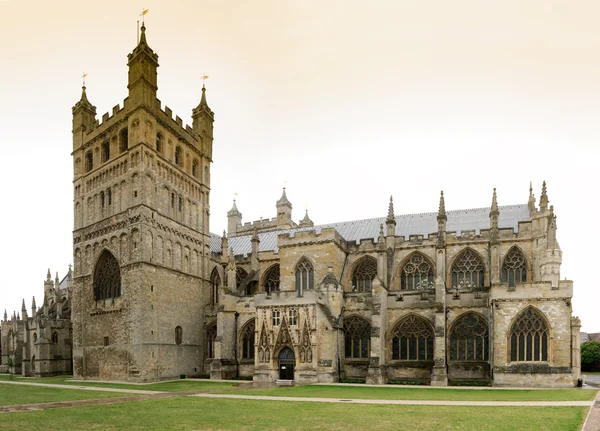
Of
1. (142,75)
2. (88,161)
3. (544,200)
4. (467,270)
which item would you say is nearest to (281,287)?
(467,270)

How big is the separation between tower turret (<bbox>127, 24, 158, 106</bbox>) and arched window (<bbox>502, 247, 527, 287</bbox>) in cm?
3270

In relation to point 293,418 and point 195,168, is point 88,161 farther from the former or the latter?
point 293,418

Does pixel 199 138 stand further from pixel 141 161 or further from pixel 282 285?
pixel 282 285

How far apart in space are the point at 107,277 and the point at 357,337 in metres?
22.2

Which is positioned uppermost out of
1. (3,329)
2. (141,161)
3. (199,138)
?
(199,138)

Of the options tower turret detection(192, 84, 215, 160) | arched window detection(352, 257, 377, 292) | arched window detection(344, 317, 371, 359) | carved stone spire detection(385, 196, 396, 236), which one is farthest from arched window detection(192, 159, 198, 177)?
arched window detection(344, 317, 371, 359)

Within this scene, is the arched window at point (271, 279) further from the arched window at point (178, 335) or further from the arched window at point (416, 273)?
the arched window at point (416, 273)

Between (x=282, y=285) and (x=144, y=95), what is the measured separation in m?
20.1

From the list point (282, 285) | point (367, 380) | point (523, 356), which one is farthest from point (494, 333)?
point (282, 285)

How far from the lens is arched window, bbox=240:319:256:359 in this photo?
43812mm

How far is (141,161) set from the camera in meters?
42.2

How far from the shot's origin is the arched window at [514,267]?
1649 inches

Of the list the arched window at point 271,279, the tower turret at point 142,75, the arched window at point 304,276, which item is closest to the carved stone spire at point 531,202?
the arched window at point 304,276

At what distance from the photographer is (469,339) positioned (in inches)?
1478
